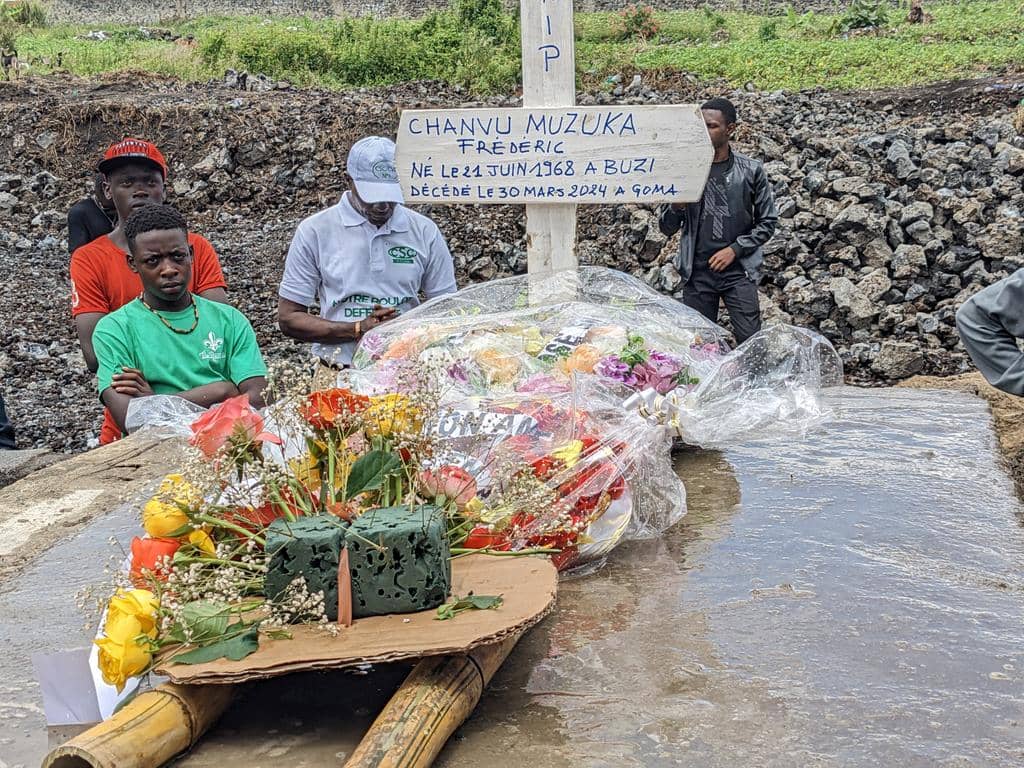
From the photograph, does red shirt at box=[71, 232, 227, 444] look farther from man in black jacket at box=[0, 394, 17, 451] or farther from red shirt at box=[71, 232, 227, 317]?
man in black jacket at box=[0, 394, 17, 451]

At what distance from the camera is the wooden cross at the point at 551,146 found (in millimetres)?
4254

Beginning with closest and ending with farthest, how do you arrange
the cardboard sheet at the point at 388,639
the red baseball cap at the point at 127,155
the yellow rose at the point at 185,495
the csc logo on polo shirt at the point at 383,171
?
the cardboard sheet at the point at 388,639 < the yellow rose at the point at 185,495 < the csc logo on polo shirt at the point at 383,171 < the red baseball cap at the point at 127,155

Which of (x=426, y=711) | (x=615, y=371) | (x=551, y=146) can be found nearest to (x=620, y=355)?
(x=615, y=371)

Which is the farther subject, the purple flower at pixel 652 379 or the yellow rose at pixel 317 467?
the purple flower at pixel 652 379

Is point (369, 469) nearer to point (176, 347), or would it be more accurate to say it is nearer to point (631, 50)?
point (176, 347)

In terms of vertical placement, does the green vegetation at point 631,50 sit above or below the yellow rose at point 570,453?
above

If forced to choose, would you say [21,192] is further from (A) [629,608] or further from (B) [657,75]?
(A) [629,608]

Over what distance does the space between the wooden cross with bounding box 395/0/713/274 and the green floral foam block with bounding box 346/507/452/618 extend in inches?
90.9

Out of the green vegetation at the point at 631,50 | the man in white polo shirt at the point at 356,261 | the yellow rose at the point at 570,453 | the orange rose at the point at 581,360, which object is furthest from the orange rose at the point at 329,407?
the green vegetation at the point at 631,50

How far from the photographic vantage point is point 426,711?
2068 mm

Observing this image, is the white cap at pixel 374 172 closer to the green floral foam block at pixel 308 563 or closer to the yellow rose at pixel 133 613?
the green floral foam block at pixel 308 563

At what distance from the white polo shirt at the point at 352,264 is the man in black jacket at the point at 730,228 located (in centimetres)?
233

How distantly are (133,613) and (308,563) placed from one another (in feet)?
1.13

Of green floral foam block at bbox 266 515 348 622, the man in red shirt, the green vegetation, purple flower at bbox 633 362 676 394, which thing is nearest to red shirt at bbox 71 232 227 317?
the man in red shirt
